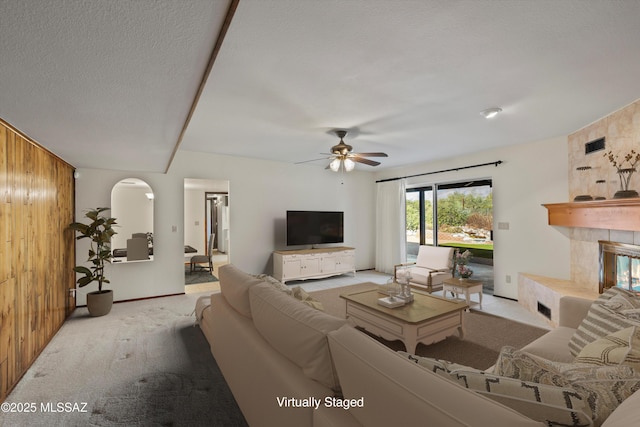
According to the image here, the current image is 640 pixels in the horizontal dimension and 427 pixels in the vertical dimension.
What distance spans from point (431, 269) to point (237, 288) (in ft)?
12.4

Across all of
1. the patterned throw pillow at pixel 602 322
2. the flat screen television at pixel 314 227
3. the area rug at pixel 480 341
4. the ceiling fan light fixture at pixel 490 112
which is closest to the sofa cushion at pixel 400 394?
the patterned throw pillow at pixel 602 322

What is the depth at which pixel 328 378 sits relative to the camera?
1.17m

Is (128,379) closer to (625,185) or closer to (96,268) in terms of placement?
(96,268)

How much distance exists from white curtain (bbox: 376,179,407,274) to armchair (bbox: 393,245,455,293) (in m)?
1.27

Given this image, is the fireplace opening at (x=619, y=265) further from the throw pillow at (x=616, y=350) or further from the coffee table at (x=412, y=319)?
the throw pillow at (x=616, y=350)

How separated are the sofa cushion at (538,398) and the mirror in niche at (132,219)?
4978 mm

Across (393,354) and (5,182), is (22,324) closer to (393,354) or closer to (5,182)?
(5,182)

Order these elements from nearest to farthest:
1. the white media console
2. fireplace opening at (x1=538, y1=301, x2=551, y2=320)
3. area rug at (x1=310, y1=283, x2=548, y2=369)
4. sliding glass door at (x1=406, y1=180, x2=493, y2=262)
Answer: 1. area rug at (x1=310, y1=283, x2=548, y2=369)
2. fireplace opening at (x1=538, y1=301, x2=551, y2=320)
3. sliding glass door at (x1=406, y1=180, x2=493, y2=262)
4. the white media console

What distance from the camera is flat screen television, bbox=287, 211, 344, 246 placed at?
585cm

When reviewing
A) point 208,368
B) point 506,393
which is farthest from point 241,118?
point 506,393

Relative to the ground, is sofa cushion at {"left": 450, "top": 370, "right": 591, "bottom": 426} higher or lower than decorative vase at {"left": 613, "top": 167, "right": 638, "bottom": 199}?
lower

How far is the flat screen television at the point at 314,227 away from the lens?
5850 mm

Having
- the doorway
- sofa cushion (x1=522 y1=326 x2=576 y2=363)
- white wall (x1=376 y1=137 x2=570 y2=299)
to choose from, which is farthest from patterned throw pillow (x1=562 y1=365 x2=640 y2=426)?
the doorway

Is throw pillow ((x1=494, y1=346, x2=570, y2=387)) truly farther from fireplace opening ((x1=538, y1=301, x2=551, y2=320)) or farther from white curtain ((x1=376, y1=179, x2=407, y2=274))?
white curtain ((x1=376, y1=179, x2=407, y2=274))
